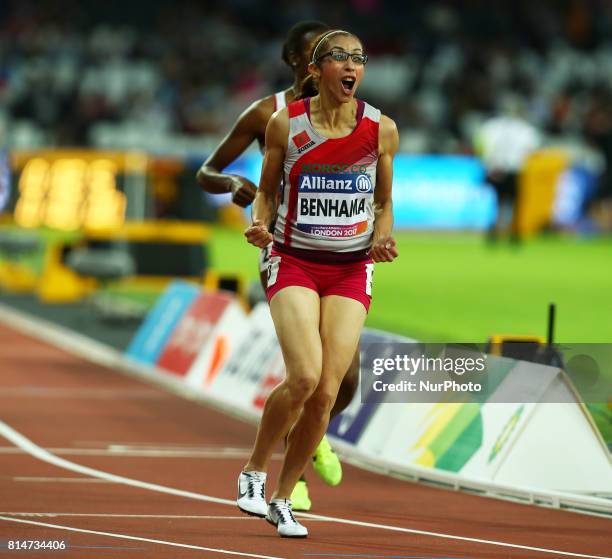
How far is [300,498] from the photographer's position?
28.7 ft

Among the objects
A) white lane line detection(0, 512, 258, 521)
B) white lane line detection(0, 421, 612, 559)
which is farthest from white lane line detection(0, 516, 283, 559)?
white lane line detection(0, 421, 612, 559)

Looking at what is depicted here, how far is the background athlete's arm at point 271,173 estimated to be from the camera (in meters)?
7.84

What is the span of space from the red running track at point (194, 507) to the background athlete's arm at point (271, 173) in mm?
1427

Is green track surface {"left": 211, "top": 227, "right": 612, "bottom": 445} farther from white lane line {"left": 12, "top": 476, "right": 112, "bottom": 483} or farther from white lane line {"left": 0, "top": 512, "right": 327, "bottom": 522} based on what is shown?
white lane line {"left": 12, "top": 476, "right": 112, "bottom": 483}

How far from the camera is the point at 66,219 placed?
30891 mm

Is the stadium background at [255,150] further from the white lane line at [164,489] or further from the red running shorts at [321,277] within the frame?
the red running shorts at [321,277]

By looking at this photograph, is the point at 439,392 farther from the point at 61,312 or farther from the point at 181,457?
the point at 61,312

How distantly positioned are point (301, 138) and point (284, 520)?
68.5 inches

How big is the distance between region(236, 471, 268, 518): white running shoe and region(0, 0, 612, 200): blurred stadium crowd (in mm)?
28611

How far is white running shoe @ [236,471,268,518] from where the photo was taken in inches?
313

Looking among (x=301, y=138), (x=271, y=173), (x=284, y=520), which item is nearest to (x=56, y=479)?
(x=284, y=520)

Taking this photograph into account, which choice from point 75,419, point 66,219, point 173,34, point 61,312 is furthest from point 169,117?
point 75,419

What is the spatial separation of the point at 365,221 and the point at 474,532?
5.32ft

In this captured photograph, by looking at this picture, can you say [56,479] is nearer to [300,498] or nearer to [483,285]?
[300,498]
